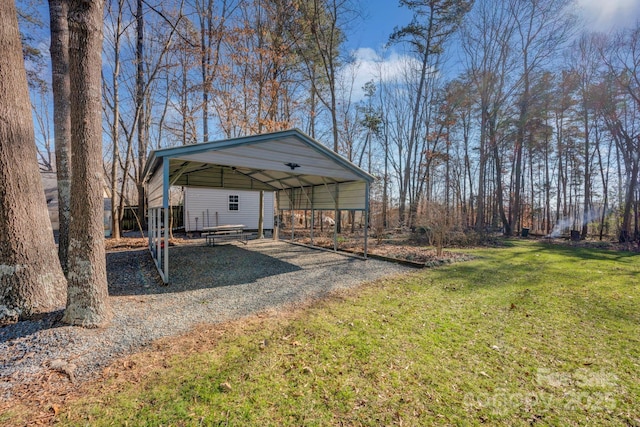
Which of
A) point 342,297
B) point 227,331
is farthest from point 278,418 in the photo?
point 342,297

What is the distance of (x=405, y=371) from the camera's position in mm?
2586

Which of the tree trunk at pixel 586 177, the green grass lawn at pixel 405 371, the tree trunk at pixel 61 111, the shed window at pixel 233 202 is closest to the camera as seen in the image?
the green grass lawn at pixel 405 371

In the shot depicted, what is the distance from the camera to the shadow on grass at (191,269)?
17.4 ft

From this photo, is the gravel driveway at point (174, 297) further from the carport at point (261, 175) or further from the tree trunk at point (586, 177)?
the tree trunk at point (586, 177)

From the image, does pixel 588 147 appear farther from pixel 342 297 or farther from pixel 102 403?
pixel 102 403

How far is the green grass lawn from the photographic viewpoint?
2037mm

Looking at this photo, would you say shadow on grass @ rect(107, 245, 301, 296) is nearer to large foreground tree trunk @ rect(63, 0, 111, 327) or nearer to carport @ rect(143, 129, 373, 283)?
carport @ rect(143, 129, 373, 283)

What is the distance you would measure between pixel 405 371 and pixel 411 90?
22193mm

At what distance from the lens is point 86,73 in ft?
10.4

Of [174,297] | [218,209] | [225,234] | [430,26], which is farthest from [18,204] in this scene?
[430,26]

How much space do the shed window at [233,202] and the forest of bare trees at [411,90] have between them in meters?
3.69

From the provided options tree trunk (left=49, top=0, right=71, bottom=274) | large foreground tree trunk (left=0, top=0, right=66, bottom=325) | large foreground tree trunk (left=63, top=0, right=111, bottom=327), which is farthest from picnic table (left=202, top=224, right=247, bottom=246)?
large foreground tree trunk (left=63, top=0, right=111, bottom=327)

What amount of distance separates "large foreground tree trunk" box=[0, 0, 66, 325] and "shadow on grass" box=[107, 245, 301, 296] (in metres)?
1.59

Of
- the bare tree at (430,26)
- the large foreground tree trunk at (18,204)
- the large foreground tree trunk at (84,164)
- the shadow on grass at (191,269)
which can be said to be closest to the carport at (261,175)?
the shadow on grass at (191,269)
